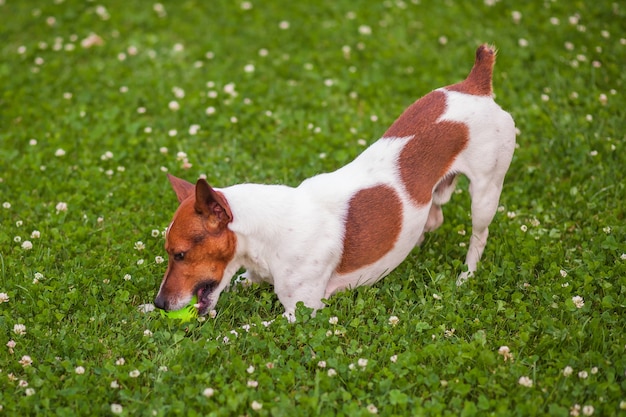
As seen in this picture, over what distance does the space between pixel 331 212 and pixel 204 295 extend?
101 centimetres

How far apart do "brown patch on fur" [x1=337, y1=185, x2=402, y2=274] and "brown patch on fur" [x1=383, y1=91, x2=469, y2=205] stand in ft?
0.61

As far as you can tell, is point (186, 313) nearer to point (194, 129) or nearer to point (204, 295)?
point (204, 295)

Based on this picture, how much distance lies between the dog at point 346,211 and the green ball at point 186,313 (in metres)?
0.04

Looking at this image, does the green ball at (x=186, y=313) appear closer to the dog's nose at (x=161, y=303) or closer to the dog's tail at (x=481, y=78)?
the dog's nose at (x=161, y=303)

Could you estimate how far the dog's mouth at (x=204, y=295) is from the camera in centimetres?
471

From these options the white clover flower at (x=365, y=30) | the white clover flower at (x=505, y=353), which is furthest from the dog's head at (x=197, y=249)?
the white clover flower at (x=365, y=30)

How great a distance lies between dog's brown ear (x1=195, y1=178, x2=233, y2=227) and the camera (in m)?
4.32

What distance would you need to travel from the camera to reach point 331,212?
190 inches

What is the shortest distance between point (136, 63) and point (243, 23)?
61.1 inches

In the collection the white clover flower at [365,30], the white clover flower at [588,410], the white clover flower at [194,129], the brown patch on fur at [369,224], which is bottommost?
the white clover flower at [365,30]

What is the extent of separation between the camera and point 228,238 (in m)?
4.58

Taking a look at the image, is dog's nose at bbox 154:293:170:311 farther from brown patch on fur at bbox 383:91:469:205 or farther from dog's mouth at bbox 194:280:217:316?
brown patch on fur at bbox 383:91:469:205

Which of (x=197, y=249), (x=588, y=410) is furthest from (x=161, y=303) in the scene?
(x=588, y=410)

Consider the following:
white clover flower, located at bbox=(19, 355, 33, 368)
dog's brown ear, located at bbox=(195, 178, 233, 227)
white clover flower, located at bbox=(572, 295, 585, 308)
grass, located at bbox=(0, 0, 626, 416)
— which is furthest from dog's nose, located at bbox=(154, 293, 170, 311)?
white clover flower, located at bbox=(572, 295, 585, 308)
